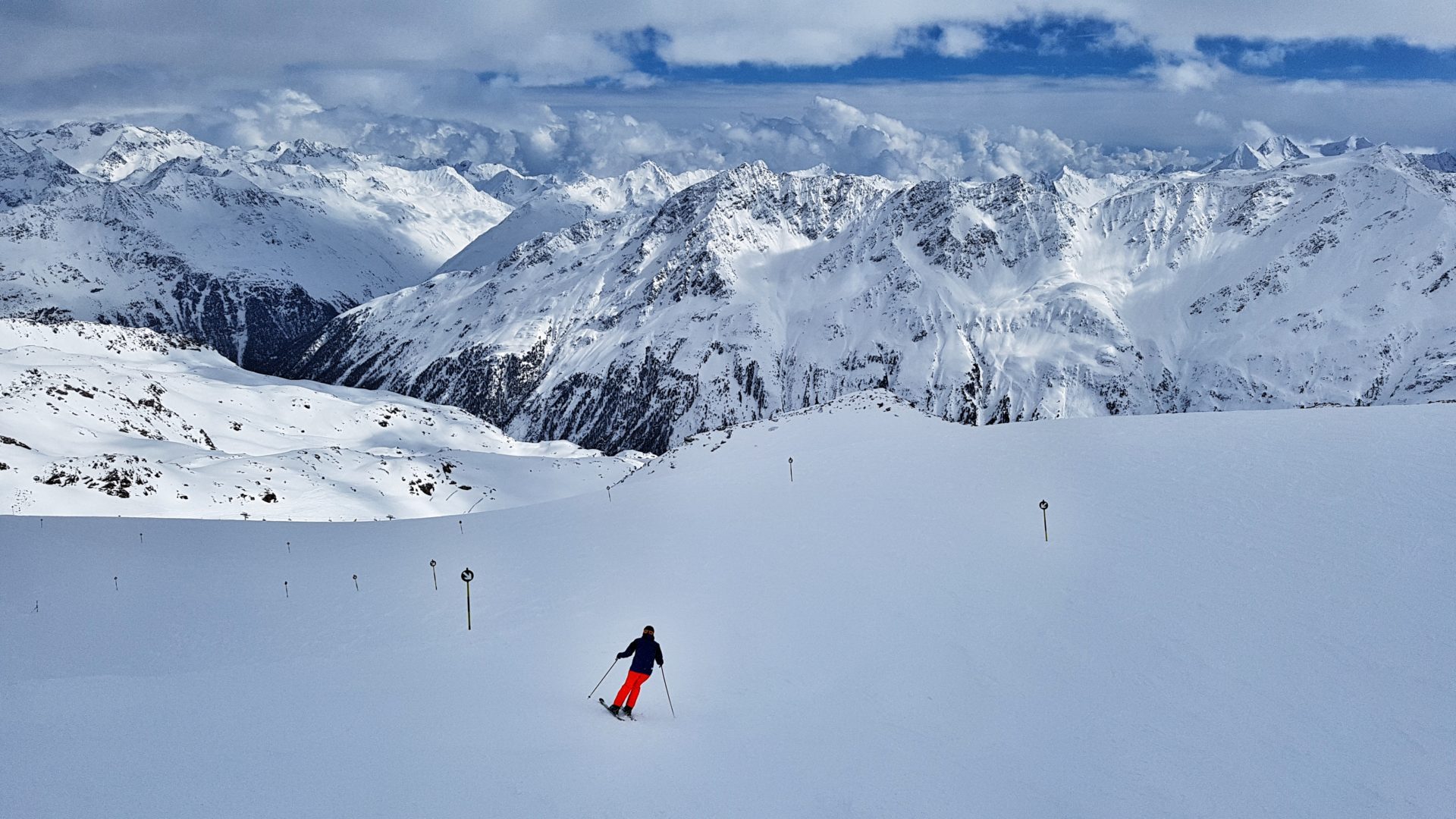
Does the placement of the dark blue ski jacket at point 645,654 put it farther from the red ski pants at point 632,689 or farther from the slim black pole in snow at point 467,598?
the slim black pole in snow at point 467,598

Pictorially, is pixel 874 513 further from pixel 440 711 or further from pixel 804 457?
pixel 440 711

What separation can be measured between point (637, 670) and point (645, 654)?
0.29 m

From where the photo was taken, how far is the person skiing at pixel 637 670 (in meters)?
12.9

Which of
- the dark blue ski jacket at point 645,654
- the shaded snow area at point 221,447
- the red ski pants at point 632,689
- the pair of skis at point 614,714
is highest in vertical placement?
the shaded snow area at point 221,447

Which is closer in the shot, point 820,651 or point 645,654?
point 645,654

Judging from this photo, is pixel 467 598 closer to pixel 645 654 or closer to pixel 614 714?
pixel 614 714

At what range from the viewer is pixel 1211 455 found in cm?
2753

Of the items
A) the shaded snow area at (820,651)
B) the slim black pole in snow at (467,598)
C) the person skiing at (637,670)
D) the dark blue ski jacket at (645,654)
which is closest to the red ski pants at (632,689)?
the person skiing at (637,670)

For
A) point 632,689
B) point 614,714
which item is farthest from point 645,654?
point 614,714

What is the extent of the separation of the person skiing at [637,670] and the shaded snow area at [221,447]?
37.8m

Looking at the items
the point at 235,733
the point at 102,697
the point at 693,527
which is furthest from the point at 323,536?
the point at 235,733

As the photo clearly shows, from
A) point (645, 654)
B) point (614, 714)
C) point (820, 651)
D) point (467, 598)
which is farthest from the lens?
point (467, 598)

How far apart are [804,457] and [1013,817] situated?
27.2m

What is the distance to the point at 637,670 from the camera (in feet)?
42.9
